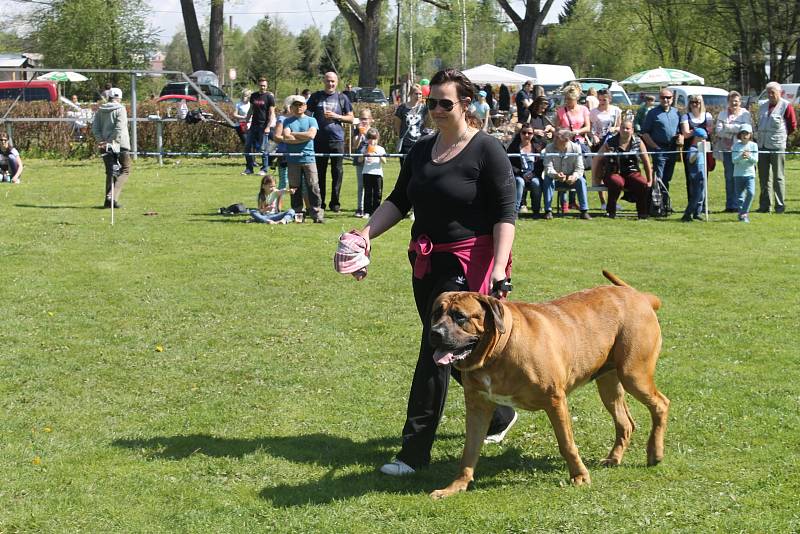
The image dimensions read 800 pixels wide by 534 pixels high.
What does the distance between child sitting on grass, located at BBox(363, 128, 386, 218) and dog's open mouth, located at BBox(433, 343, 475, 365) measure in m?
11.4

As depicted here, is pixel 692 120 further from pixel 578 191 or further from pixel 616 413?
pixel 616 413

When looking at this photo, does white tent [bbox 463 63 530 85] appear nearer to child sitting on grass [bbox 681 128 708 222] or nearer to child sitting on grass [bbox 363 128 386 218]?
child sitting on grass [bbox 681 128 708 222]

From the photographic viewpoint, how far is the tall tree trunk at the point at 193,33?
4297 centimetres

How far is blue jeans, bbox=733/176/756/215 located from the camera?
16547 mm

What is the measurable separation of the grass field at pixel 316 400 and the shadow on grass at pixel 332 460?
0.7 inches

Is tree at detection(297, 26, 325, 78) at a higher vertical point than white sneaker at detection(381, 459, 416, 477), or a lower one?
higher

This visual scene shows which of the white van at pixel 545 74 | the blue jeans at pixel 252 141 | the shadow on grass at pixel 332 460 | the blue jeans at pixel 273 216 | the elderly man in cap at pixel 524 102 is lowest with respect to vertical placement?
the shadow on grass at pixel 332 460

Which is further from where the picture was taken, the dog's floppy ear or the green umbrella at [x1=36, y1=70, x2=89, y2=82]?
the green umbrella at [x1=36, y1=70, x2=89, y2=82]

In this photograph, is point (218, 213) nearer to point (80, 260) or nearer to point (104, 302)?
point (80, 260)

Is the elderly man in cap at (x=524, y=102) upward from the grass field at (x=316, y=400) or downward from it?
upward

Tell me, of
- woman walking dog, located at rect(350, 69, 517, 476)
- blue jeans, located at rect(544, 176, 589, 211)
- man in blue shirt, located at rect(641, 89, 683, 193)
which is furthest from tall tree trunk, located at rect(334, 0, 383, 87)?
woman walking dog, located at rect(350, 69, 517, 476)

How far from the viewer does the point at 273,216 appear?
52.2 ft

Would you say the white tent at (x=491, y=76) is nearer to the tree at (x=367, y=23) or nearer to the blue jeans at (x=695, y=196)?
the tree at (x=367, y=23)

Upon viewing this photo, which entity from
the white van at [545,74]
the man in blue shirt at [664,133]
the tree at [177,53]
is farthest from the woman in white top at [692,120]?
the tree at [177,53]
